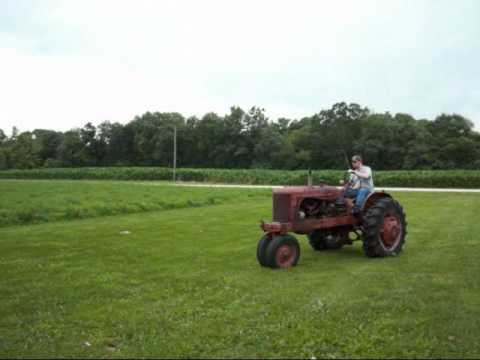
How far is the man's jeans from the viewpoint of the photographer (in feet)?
29.9

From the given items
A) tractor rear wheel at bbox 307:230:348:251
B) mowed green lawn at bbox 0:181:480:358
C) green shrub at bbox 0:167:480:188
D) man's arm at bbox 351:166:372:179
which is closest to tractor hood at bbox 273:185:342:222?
mowed green lawn at bbox 0:181:480:358

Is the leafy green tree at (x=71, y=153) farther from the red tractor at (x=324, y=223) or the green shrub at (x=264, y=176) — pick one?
the red tractor at (x=324, y=223)

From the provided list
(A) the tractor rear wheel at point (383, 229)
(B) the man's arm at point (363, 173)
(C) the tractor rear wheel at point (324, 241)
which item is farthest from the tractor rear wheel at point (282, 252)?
(B) the man's arm at point (363, 173)

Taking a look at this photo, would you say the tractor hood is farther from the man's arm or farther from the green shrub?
the green shrub

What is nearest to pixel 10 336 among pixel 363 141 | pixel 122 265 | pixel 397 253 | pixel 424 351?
pixel 122 265

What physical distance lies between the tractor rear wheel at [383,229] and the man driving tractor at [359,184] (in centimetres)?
22

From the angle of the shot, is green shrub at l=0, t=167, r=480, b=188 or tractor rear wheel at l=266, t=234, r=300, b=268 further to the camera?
green shrub at l=0, t=167, r=480, b=188

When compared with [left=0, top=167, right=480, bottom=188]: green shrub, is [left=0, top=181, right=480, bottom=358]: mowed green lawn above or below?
below

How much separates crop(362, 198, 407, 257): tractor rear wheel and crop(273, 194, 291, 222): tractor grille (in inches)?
60.6

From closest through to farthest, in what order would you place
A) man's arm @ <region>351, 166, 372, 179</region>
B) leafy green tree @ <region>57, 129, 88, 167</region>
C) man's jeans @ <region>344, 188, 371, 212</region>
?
man's jeans @ <region>344, 188, 371, 212</region> < man's arm @ <region>351, 166, 372, 179</region> < leafy green tree @ <region>57, 129, 88, 167</region>

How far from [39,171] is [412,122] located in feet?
171

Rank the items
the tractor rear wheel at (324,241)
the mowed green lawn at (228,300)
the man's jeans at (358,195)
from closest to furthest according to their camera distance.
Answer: the mowed green lawn at (228,300), the man's jeans at (358,195), the tractor rear wheel at (324,241)

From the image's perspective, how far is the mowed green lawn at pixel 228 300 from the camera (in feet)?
15.3

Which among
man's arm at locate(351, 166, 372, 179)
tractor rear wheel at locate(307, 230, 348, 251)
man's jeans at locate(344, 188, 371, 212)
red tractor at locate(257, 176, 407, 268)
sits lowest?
tractor rear wheel at locate(307, 230, 348, 251)
